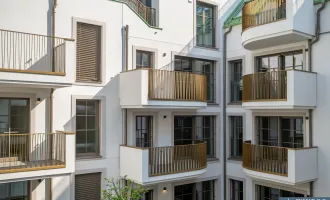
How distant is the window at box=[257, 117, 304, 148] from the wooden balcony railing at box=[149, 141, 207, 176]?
106 inches

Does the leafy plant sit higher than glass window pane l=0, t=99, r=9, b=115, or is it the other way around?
glass window pane l=0, t=99, r=9, b=115

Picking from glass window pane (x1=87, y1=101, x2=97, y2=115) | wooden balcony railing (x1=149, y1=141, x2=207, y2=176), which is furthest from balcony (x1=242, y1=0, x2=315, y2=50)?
glass window pane (x1=87, y1=101, x2=97, y2=115)

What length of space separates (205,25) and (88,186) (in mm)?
8591

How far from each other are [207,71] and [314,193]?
261 inches

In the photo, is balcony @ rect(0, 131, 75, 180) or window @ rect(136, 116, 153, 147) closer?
balcony @ rect(0, 131, 75, 180)

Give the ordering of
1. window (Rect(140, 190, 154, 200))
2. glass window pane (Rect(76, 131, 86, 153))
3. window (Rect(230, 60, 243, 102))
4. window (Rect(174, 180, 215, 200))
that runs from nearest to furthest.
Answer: glass window pane (Rect(76, 131, 86, 153)) < window (Rect(140, 190, 154, 200)) < window (Rect(174, 180, 215, 200)) < window (Rect(230, 60, 243, 102))

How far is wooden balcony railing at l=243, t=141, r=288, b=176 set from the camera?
11.3 meters

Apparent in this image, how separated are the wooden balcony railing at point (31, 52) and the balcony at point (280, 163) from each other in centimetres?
761

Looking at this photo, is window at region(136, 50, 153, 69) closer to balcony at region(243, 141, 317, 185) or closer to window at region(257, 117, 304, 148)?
balcony at region(243, 141, 317, 185)

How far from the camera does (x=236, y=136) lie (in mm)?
14445

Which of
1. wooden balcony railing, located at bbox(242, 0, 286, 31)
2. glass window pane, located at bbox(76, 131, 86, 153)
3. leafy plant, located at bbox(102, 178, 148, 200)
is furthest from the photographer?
wooden balcony railing, located at bbox(242, 0, 286, 31)

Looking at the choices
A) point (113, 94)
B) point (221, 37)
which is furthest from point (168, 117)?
point (221, 37)

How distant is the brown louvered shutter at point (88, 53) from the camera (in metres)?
11.0

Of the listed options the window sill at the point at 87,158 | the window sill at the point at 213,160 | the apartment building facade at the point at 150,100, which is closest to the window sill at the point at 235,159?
the apartment building facade at the point at 150,100
